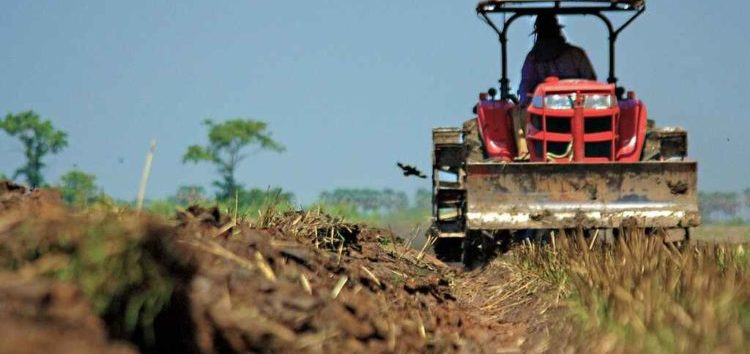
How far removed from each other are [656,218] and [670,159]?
1.19m

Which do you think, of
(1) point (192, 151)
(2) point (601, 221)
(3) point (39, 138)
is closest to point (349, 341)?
(2) point (601, 221)

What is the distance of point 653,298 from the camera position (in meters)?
6.94

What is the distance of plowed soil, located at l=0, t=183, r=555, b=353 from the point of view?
444cm

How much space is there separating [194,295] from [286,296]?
0.69m

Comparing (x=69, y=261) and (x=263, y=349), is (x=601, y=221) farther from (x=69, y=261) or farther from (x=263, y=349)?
(x=69, y=261)

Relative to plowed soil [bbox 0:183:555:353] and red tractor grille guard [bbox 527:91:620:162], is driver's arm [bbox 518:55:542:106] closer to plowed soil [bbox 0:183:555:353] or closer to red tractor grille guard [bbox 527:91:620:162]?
red tractor grille guard [bbox 527:91:620:162]

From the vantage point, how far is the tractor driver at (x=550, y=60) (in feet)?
47.1

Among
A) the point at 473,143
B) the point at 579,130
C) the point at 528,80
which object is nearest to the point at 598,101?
the point at 579,130

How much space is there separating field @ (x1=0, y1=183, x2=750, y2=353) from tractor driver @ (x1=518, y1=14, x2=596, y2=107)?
447 cm

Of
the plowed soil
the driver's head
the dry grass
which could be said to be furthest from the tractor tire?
the plowed soil

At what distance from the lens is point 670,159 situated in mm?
13977

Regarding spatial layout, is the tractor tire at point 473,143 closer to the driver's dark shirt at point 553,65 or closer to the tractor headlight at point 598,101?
the driver's dark shirt at point 553,65

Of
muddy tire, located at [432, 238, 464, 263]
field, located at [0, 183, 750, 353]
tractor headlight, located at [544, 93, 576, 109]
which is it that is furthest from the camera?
muddy tire, located at [432, 238, 464, 263]

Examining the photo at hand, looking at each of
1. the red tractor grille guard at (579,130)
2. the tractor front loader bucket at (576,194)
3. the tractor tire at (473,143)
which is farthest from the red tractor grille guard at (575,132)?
the tractor tire at (473,143)
